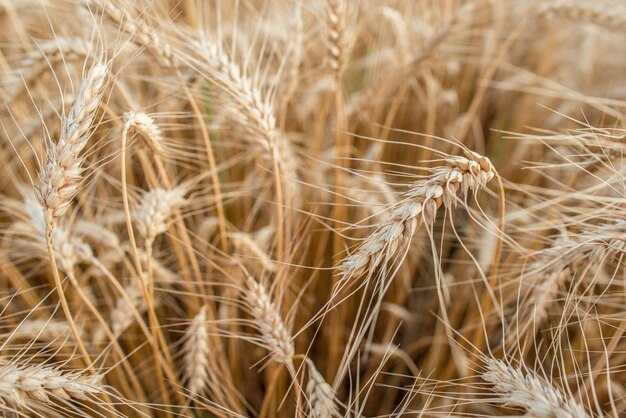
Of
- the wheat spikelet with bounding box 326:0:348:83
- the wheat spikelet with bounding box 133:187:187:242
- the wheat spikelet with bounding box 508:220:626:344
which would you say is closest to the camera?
the wheat spikelet with bounding box 508:220:626:344

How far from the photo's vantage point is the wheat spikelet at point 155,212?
1.07 metres

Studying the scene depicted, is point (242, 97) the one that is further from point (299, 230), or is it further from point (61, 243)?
point (61, 243)

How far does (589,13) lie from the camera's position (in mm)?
1518

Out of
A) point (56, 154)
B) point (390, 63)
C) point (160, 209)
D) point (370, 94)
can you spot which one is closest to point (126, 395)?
point (160, 209)

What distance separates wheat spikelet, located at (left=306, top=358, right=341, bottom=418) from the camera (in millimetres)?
923

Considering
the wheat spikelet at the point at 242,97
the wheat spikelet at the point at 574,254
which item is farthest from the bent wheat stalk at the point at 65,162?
the wheat spikelet at the point at 574,254

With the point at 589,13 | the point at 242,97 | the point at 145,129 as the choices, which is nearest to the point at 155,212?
the point at 145,129

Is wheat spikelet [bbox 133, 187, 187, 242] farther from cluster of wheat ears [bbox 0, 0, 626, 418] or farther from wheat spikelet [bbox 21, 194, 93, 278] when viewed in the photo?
wheat spikelet [bbox 21, 194, 93, 278]

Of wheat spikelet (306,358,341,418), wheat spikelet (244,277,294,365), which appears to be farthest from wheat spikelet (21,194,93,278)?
wheat spikelet (306,358,341,418)

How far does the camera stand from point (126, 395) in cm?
121

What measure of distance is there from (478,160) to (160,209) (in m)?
0.59

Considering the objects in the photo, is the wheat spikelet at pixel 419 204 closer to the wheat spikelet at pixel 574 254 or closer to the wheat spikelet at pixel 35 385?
the wheat spikelet at pixel 574 254

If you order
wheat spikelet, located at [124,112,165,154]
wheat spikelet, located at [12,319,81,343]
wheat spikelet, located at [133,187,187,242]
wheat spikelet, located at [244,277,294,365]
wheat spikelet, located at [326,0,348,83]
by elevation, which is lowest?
wheat spikelet, located at [12,319,81,343]

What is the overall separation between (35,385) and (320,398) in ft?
1.45
